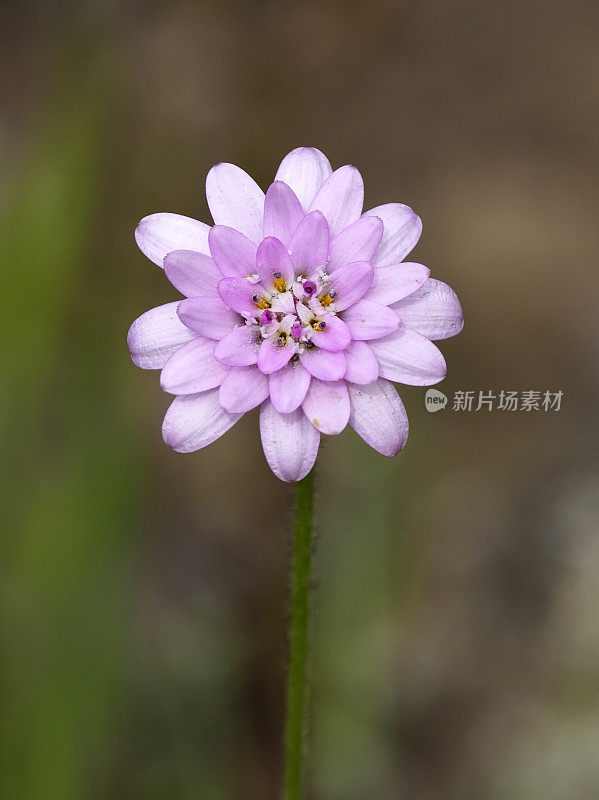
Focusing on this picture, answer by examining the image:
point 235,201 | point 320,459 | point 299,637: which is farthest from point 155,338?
point 320,459

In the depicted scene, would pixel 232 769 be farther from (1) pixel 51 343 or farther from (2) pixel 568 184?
(2) pixel 568 184

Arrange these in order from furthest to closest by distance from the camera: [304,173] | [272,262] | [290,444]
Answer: [304,173] → [272,262] → [290,444]

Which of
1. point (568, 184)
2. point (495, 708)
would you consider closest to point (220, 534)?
point (495, 708)

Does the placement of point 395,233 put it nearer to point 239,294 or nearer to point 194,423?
point 239,294

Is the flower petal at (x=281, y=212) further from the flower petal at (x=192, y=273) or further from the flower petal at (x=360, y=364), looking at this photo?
the flower petal at (x=360, y=364)

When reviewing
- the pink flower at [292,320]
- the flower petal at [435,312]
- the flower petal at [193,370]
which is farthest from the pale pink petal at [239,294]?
the flower petal at [435,312]

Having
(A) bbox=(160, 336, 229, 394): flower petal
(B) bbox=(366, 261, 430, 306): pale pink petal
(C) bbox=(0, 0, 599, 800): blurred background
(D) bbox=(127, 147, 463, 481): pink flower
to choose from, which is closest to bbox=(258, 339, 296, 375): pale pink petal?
(D) bbox=(127, 147, 463, 481): pink flower

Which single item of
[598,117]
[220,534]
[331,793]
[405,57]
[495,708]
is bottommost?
[331,793]

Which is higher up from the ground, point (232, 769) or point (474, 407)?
point (474, 407)
